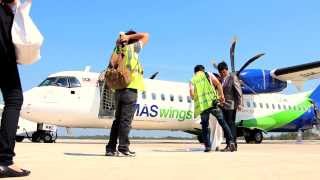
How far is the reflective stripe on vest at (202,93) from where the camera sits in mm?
8594

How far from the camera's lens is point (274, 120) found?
896 inches

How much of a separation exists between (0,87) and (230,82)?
20.4ft

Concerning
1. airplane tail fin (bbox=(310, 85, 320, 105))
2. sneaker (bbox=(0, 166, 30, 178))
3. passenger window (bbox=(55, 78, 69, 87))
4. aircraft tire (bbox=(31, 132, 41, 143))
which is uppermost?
airplane tail fin (bbox=(310, 85, 320, 105))

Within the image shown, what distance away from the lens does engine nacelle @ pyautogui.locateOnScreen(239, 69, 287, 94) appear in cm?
2084

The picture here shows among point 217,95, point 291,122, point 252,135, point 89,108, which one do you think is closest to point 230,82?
point 217,95

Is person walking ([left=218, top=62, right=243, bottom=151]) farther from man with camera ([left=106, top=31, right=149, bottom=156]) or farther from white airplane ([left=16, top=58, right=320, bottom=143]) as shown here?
white airplane ([left=16, top=58, right=320, bottom=143])

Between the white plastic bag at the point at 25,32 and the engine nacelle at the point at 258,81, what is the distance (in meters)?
17.7

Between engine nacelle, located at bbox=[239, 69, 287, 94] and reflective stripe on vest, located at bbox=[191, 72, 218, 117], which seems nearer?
reflective stripe on vest, located at bbox=[191, 72, 218, 117]

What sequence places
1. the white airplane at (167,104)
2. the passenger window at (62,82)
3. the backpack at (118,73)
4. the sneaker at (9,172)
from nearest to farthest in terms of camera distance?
the sneaker at (9,172)
the backpack at (118,73)
the white airplane at (167,104)
the passenger window at (62,82)

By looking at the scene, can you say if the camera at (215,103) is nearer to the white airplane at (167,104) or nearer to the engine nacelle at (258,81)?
the white airplane at (167,104)

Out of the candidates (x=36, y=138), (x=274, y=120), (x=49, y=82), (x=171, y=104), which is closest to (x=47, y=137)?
(x=36, y=138)

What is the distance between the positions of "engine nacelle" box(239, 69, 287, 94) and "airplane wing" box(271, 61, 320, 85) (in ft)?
0.95

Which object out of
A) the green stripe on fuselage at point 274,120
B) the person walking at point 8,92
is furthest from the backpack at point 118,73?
the green stripe on fuselage at point 274,120

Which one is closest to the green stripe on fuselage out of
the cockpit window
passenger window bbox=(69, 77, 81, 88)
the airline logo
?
the airline logo
